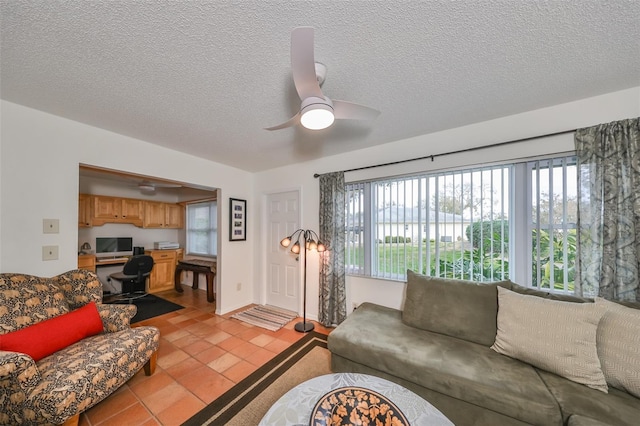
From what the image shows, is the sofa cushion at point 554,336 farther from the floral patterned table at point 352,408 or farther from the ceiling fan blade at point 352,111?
the ceiling fan blade at point 352,111

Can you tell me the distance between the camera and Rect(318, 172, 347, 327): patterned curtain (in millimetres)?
2934

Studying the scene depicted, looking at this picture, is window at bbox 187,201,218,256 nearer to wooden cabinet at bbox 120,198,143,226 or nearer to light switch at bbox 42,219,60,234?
wooden cabinet at bbox 120,198,143,226

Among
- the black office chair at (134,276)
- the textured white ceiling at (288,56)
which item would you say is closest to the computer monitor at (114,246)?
the black office chair at (134,276)

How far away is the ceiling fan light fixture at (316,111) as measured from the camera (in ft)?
4.05

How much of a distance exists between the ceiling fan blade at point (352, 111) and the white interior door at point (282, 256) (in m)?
2.09

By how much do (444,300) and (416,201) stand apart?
3.59 feet

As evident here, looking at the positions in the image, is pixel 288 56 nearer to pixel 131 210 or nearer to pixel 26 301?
pixel 26 301

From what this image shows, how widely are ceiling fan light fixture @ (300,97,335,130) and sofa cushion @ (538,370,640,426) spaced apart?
2.04 m

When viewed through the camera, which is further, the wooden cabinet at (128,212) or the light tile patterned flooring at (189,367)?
the wooden cabinet at (128,212)

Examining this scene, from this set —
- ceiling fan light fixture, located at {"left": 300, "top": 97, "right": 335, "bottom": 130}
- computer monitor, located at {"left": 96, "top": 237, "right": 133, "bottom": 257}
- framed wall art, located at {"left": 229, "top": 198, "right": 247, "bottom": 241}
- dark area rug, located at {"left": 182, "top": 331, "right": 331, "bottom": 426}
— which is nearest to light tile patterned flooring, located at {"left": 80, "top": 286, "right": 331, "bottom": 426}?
dark area rug, located at {"left": 182, "top": 331, "right": 331, "bottom": 426}

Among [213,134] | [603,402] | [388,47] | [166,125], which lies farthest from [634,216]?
[166,125]

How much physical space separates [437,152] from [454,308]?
158 centimetres

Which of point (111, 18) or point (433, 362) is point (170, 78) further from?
point (433, 362)

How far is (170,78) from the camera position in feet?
4.95
